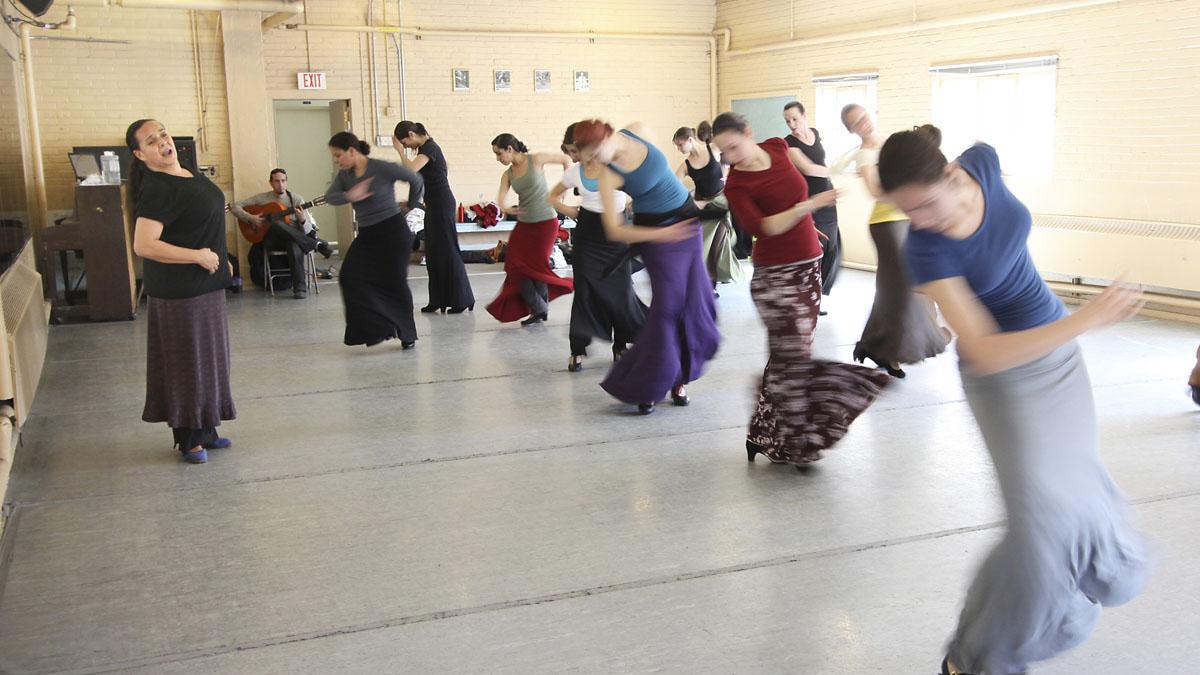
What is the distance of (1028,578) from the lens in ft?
8.23

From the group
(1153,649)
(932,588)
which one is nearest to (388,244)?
(932,588)

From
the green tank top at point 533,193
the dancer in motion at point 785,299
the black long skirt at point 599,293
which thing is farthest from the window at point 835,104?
the dancer in motion at point 785,299

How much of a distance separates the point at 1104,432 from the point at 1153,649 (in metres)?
2.43

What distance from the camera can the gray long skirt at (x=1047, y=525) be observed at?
2469 mm

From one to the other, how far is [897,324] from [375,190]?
3.49 m

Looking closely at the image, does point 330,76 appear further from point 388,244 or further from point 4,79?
point 388,244

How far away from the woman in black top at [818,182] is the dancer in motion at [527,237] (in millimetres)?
1699

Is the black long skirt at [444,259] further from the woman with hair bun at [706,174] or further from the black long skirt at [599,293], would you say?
the black long skirt at [599,293]

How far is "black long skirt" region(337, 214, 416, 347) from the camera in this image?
763 cm

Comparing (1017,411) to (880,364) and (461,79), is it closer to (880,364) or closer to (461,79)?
(880,364)

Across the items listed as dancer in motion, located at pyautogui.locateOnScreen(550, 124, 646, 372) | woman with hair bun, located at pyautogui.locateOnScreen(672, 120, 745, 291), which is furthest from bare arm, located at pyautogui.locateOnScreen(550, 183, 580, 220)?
woman with hair bun, located at pyautogui.locateOnScreen(672, 120, 745, 291)

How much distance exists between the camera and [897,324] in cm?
651

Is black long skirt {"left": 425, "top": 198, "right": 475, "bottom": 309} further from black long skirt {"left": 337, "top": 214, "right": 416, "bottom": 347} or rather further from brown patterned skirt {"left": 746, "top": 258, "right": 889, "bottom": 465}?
brown patterned skirt {"left": 746, "top": 258, "right": 889, "bottom": 465}

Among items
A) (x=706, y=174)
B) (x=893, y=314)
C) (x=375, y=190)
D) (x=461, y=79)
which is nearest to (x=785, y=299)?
(x=893, y=314)
